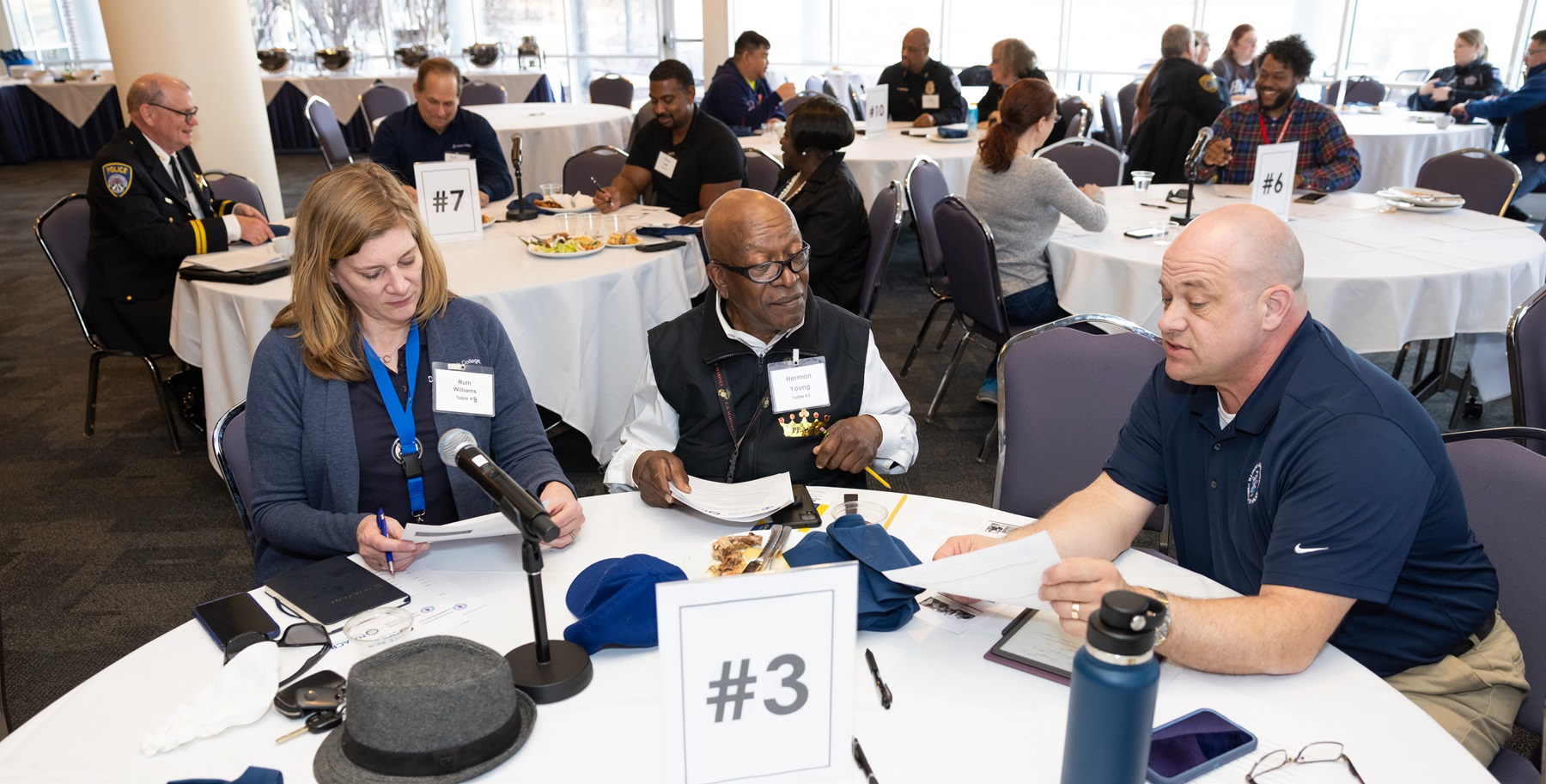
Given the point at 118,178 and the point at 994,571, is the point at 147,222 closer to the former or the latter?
the point at 118,178

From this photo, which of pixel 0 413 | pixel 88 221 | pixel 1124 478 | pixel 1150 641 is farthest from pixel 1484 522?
pixel 0 413

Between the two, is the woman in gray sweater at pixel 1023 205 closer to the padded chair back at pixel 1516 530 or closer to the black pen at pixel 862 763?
the padded chair back at pixel 1516 530

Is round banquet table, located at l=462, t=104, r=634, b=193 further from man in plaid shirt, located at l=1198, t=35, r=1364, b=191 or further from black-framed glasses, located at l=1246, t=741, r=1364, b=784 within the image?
black-framed glasses, located at l=1246, t=741, r=1364, b=784

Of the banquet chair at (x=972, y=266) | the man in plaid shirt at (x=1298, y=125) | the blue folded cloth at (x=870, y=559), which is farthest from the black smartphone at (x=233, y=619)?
the man in plaid shirt at (x=1298, y=125)

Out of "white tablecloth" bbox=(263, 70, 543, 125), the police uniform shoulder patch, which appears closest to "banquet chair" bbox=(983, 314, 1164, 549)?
the police uniform shoulder patch

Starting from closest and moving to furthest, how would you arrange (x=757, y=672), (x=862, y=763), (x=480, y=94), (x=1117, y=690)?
(x=1117, y=690), (x=757, y=672), (x=862, y=763), (x=480, y=94)

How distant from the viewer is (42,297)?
6.48 metres

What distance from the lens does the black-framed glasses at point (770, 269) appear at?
2133 mm

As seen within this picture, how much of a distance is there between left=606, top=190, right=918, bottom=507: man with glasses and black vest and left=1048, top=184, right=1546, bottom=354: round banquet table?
64.8 inches

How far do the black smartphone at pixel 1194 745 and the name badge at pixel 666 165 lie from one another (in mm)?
4183

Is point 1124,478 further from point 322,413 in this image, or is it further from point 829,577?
point 322,413

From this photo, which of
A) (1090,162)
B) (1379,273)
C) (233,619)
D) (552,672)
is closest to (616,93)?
(1090,162)

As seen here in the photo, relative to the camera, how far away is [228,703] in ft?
4.26

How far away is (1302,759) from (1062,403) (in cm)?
118
